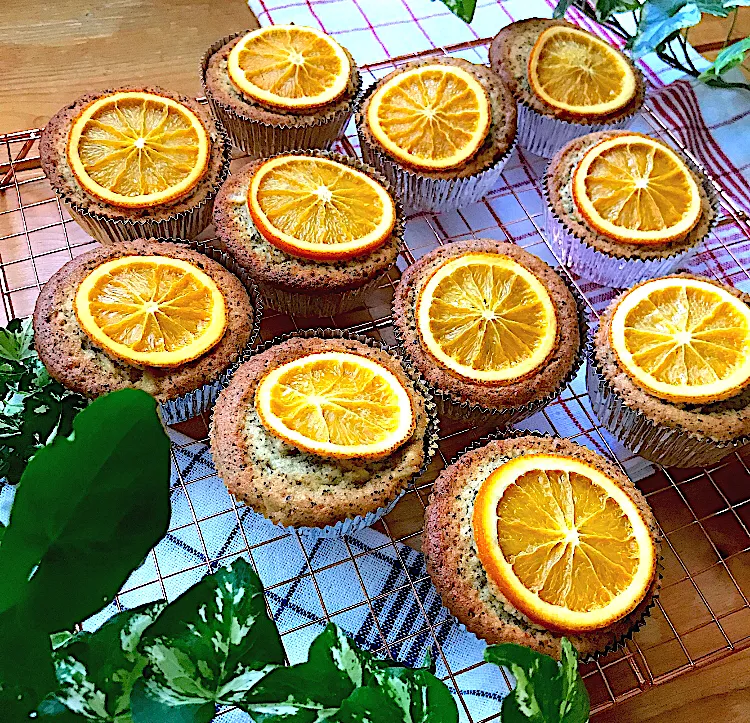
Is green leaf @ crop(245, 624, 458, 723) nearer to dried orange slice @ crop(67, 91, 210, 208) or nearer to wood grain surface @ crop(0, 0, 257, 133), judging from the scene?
dried orange slice @ crop(67, 91, 210, 208)

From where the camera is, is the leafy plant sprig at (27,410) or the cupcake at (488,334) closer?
the leafy plant sprig at (27,410)

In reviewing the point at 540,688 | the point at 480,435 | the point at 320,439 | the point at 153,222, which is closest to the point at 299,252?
the point at 153,222

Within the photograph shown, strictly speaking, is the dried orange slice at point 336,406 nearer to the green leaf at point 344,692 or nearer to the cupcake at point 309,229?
the cupcake at point 309,229

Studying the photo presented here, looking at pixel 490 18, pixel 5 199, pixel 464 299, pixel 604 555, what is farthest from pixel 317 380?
pixel 490 18

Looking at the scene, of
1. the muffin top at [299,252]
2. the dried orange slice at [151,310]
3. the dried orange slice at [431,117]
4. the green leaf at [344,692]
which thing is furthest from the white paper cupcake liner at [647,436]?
the green leaf at [344,692]

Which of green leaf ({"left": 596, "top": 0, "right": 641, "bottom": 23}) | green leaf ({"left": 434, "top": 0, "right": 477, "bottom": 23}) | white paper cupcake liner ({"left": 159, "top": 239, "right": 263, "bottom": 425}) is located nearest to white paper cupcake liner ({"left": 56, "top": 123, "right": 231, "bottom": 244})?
white paper cupcake liner ({"left": 159, "top": 239, "right": 263, "bottom": 425})

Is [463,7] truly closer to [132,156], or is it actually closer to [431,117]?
[431,117]
